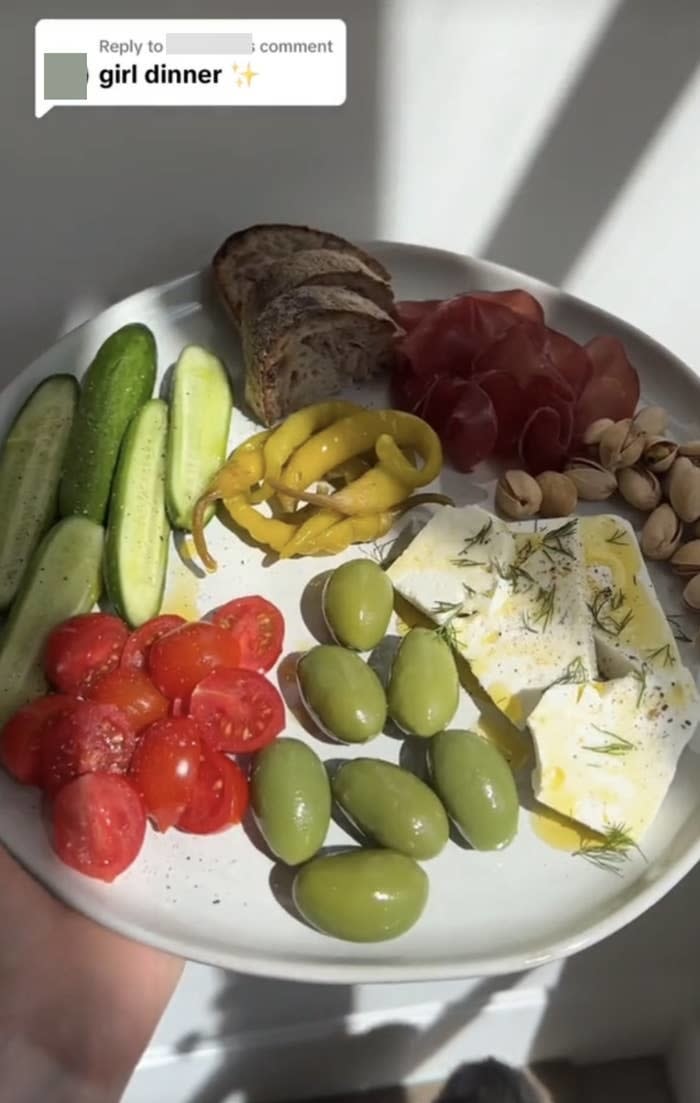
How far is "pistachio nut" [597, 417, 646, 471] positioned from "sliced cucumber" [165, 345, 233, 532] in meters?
0.43

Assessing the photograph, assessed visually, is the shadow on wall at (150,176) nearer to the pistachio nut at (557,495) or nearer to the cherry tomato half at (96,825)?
the pistachio nut at (557,495)

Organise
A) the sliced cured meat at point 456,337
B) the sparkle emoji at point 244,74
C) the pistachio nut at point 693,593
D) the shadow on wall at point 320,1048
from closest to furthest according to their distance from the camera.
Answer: the pistachio nut at point 693,593, the sliced cured meat at point 456,337, the shadow on wall at point 320,1048, the sparkle emoji at point 244,74

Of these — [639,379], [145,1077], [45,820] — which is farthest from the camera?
[145,1077]

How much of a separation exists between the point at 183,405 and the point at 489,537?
14.7 inches

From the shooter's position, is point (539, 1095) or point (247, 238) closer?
point (247, 238)

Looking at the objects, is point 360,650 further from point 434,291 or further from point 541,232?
point 541,232

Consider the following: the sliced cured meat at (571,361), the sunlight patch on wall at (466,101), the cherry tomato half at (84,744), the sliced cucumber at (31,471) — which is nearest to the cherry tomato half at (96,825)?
the cherry tomato half at (84,744)

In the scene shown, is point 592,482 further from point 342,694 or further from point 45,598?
point 45,598

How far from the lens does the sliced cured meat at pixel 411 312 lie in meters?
1.32

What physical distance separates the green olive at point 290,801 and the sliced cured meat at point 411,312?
0.56 metres

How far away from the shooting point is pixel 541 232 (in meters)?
1.58

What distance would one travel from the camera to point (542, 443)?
1235 millimetres

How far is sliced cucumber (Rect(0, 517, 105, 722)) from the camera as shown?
3.48 ft

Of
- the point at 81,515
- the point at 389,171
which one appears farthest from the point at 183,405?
the point at 389,171
